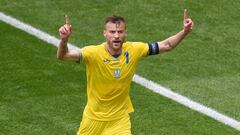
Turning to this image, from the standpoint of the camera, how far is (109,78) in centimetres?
806

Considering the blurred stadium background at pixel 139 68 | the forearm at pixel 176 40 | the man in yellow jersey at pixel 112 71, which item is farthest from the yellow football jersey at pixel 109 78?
the blurred stadium background at pixel 139 68

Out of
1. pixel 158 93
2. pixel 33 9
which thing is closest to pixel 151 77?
pixel 158 93

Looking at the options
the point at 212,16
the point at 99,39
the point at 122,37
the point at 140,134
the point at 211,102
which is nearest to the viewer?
the point at 122,37

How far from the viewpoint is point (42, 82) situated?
1189 centimetres

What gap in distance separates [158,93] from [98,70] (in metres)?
3.69

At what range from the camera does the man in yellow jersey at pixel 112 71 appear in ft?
25.8

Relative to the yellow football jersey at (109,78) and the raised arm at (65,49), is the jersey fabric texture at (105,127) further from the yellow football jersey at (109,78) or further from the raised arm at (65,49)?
the raised arm at (65,49)

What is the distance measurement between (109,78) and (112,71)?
0.09 metres

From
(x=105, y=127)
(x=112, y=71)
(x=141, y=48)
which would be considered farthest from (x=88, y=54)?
(x=105, y=127)

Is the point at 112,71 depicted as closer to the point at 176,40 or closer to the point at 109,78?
the point at 109,78

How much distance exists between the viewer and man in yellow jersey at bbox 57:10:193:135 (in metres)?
7.86

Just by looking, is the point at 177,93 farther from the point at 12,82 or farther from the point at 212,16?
the point at 212,16

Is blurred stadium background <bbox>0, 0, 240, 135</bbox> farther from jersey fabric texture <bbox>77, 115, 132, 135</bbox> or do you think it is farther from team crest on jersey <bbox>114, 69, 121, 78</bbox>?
team crest on jersey <bbox>114, 69, 121, 78</bbox>

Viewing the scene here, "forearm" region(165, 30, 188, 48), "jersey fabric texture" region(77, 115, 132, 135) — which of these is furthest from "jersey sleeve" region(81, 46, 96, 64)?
"forearm" region(165, 30, 188, 48)
